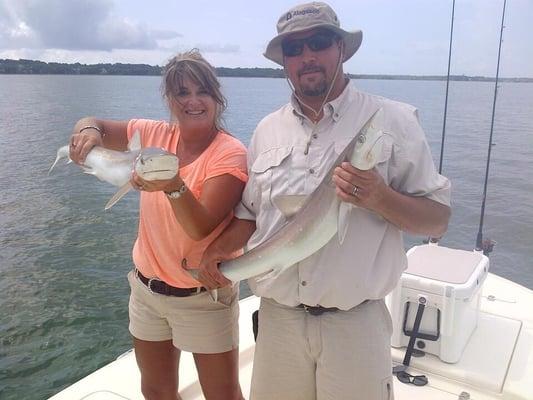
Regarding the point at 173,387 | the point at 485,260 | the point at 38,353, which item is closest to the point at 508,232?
the point at 485,260

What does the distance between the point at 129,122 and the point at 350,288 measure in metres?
1.69


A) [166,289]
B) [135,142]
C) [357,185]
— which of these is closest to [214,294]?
[166,289]

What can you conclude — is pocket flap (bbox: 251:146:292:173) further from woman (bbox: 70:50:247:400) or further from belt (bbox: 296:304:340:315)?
belt (bbox: 296:304:340:315)

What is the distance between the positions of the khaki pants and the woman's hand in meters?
1.36

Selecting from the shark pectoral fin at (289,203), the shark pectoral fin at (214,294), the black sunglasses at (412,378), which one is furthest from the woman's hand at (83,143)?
the black sunglasses at (412,378)

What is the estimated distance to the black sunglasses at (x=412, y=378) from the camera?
3758 mm

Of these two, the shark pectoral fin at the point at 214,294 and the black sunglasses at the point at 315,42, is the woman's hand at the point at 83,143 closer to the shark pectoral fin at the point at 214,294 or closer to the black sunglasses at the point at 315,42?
the shark pectoral fin at the point at 214,294

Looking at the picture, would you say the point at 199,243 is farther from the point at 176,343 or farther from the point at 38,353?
the point at 38,353

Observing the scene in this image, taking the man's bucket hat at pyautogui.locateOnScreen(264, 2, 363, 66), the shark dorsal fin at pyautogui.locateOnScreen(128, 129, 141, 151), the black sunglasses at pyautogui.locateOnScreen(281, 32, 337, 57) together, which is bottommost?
the shark dorsal fin at pyautogui.locateOnScreen(128, 129, 141, 151)

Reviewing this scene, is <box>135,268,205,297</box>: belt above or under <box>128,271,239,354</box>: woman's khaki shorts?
above

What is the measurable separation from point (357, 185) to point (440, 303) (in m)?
2.13

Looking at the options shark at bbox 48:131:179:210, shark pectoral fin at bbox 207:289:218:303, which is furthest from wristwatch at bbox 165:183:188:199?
shark pectoral fin at bbox 207:289:218:303

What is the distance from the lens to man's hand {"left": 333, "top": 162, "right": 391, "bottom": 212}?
6.77ft

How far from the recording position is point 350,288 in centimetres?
240
